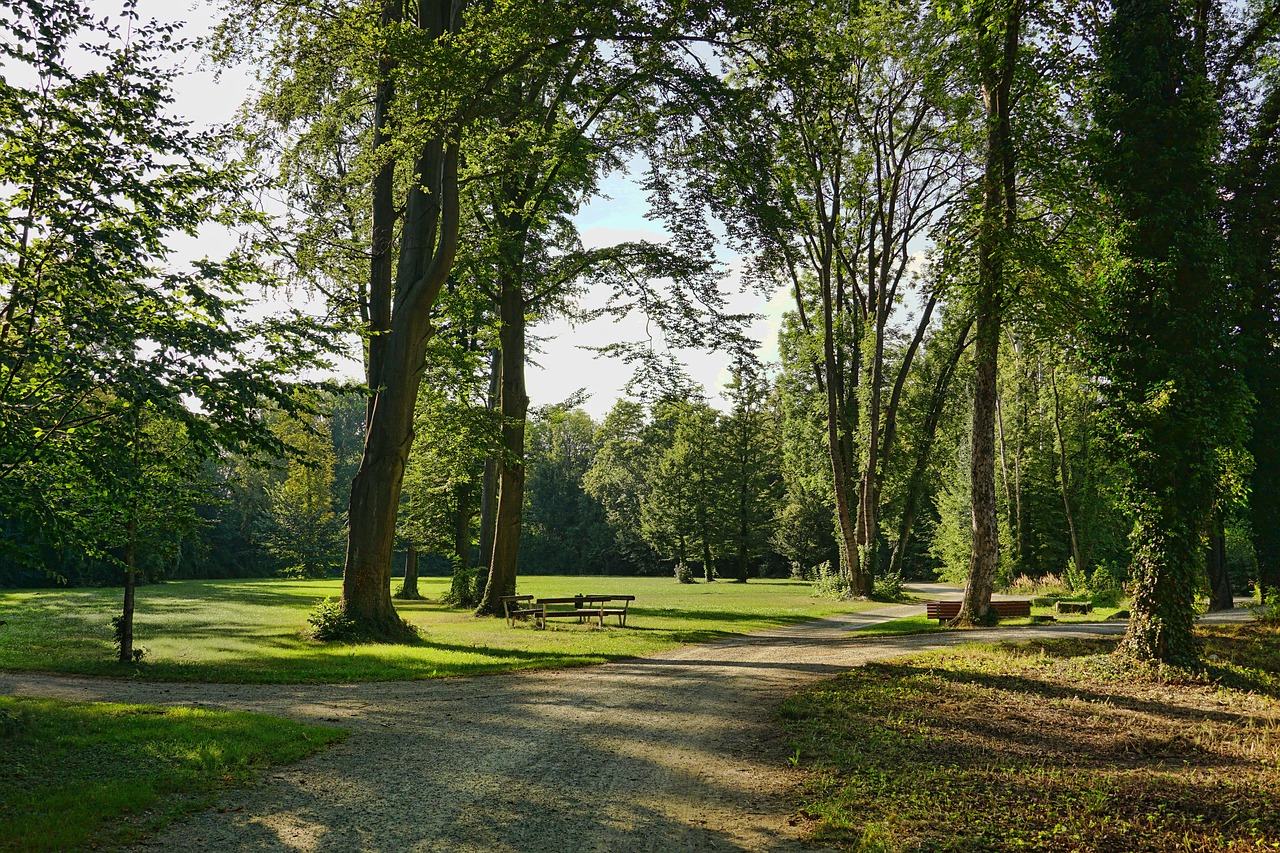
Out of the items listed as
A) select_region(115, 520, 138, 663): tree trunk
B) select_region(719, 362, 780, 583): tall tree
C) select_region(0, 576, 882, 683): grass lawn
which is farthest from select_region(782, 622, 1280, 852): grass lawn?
select_region(719, 362, 780, 583): tall tree

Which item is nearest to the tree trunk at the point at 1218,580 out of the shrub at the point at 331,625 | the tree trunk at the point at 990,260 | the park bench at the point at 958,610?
the park bench at the point at 958,610

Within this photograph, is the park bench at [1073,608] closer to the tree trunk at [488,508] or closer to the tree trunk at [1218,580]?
the tree trunk at [1218,580]

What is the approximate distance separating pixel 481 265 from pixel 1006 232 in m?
11.9

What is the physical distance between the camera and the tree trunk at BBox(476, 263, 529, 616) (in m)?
19.5

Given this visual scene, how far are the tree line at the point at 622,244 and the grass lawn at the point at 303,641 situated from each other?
5.77 feet

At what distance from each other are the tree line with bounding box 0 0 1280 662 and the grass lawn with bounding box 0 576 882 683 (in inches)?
69.3

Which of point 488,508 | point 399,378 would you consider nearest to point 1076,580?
point 488,508

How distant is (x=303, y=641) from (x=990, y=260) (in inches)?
607

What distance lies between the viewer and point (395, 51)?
11.8m

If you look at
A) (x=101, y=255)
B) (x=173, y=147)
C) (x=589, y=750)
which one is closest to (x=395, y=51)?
(x=173, y=147)

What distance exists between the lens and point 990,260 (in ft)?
48.1

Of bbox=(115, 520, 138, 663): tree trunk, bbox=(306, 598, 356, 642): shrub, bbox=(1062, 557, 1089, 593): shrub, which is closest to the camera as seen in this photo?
bbox=(115, 520, 138, 663): tree trunk

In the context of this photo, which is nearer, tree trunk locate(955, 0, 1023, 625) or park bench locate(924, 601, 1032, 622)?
tree trunk locate(955, 0, 1023, 625)

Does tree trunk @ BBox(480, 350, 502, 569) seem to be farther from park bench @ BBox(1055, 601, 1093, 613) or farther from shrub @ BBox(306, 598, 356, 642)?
park bench @ BBox(1055, 601, 1093, 613)
